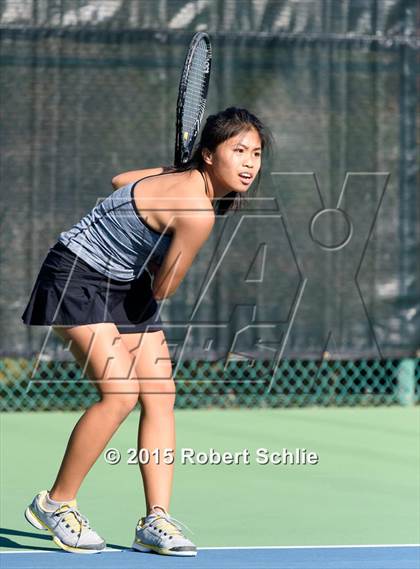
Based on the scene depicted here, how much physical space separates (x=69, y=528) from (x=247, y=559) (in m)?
0.55

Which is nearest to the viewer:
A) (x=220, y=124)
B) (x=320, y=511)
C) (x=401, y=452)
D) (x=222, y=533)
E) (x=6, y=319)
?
(x=220, y=124)

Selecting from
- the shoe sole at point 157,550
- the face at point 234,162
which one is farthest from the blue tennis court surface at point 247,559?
the face at point 234,162

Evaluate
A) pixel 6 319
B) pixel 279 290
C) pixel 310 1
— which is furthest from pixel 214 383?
pixel 310 1

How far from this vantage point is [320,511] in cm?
450

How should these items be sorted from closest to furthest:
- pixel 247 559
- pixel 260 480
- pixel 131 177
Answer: pixel 247 559 < pixel 131 177 < pixel 260 480

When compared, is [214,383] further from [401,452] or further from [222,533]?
[222,533]

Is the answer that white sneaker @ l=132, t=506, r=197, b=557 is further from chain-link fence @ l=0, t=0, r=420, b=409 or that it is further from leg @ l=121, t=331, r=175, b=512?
chain-link fence @ l=0, t=0, r=420, b=409

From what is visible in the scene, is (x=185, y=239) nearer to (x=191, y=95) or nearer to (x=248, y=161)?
(x=248, y=161)

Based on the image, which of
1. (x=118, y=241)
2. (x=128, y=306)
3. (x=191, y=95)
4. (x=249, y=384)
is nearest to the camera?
(x=118, y=241)

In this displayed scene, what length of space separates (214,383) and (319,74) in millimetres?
1846

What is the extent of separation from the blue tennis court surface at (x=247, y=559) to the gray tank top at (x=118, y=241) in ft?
→ 2.79

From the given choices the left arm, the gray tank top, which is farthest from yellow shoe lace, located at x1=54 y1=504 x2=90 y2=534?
the left arm

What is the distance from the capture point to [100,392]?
380 cm

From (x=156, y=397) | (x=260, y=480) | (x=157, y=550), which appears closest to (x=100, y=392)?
(x=156, y=397)
